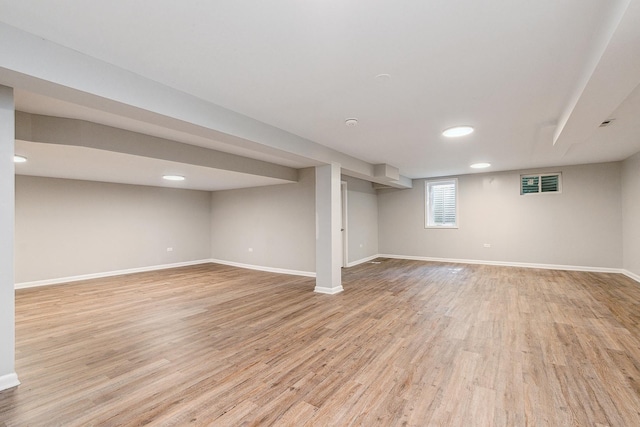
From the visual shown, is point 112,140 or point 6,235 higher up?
point 112,140

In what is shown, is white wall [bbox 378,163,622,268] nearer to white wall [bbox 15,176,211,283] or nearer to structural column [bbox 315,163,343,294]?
structural column [bbox 315,163,343,294]

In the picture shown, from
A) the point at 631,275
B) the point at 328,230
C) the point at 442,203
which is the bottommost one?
Result: the point at 631,275

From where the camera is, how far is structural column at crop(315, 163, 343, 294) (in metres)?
4.96

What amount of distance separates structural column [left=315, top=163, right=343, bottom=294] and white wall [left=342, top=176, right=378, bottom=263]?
243cm

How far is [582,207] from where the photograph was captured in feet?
21.6

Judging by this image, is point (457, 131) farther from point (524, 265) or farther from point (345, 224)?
point (524, 265)

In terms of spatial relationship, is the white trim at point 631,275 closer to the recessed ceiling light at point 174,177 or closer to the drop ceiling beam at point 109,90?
the drop ceiling beam at point 109,90

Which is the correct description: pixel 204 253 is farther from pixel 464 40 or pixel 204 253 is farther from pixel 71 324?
pixel 464 40

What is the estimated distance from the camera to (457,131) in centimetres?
381

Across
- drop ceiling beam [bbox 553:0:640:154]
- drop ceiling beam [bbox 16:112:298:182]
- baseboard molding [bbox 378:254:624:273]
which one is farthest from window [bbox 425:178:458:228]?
drop ceiling beam [bbox 16:112:298:182]

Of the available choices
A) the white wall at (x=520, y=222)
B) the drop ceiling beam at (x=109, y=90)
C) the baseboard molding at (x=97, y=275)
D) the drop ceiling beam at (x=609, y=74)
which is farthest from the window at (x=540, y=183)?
the baseboard molding at (x=97, y=275)

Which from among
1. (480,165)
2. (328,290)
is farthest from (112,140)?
(480,165)

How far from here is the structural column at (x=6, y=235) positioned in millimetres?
2055

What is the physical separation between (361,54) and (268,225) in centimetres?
561
